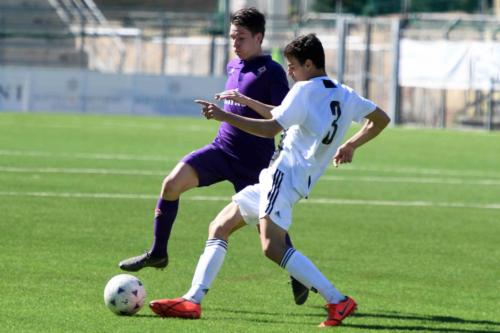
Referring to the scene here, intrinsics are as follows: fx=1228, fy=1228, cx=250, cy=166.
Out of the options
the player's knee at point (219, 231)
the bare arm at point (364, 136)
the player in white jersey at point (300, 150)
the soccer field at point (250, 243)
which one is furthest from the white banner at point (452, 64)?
the player in white jersey at point (300, 150)

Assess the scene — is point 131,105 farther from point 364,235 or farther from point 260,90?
Result: point 260,90

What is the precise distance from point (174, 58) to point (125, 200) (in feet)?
92.4

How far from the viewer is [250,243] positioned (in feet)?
41.0

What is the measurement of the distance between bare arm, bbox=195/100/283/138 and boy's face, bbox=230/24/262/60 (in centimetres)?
146

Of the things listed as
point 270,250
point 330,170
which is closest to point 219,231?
point 270,250

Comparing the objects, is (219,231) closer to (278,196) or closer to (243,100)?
(278,196)

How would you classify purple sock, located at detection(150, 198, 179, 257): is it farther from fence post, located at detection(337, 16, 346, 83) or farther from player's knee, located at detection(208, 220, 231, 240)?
fence post, located at detection(337, 16, 346, 83)

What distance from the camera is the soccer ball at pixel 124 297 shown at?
8148 mm

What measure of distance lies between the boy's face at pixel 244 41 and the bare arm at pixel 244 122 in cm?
146

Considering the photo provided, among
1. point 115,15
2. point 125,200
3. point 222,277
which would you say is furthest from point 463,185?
point 115,15

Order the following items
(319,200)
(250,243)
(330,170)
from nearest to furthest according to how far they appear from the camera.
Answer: (250,243), (319,200), (330,170)

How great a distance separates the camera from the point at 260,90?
363 inches

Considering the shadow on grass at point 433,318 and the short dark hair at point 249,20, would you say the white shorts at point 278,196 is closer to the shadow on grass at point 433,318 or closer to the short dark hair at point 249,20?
the shadow on grass at point 433,318

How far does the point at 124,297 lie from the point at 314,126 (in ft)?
5.60
